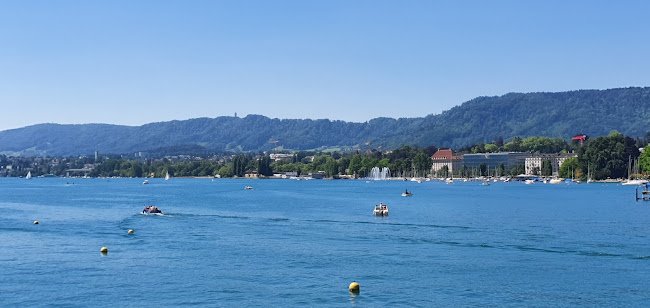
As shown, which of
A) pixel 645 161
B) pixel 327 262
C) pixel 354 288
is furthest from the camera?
pixel 645 161

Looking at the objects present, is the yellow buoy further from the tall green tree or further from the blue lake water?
the tall green tree

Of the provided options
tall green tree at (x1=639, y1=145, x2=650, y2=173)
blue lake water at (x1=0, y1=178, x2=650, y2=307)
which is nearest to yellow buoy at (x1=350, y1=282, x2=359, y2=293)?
blue lake water at (x1=0, y1=178, x2=650, y2=307)

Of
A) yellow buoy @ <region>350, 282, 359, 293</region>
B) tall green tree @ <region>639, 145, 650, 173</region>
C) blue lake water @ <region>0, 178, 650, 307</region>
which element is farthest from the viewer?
tall green tree @ <region>639, 145, 650, 173</region>

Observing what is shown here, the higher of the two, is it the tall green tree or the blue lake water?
the tall green tree

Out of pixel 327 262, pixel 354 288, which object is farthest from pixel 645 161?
pixel 354 288

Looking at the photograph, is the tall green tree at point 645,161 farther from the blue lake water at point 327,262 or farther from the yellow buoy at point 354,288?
the yellow buoy at point 354,288

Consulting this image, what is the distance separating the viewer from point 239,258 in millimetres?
42062

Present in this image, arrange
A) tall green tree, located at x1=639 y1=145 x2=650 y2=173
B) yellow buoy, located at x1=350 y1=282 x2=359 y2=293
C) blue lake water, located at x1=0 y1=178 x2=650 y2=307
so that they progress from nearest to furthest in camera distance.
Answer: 1. blue lake water, located at x1=0 y1=178 x2=650 y2=307
2. yellow buoy, located at x1=350 y1=282 x2=359 y2=293
3. tall green tree, located at x1=639 y1=145 x2=650 y2=173

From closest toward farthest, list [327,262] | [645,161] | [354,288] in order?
[354,288] → [327,262] → [645,161]

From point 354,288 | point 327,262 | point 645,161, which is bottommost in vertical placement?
point 354,288

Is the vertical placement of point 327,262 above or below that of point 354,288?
above

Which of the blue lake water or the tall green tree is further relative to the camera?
the tall green tree

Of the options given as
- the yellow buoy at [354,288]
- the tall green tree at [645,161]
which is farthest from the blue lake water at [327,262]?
the tall green tree at [645,161]

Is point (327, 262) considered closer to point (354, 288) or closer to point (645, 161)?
point (354, 288)
